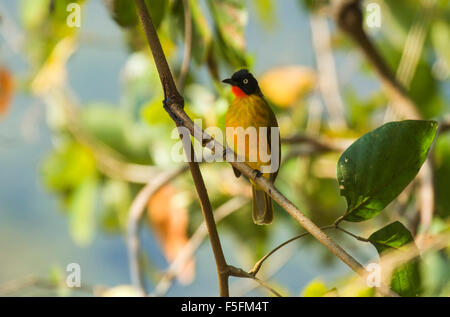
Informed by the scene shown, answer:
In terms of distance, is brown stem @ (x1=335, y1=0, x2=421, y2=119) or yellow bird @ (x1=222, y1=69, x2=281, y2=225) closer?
yellow bird @ (x1=222, y1=69, x2=281, y2=225)

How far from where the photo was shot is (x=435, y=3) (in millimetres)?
1486

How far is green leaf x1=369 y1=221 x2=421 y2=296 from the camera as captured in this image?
511 millimetres

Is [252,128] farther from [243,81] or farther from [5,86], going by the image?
[5,86]

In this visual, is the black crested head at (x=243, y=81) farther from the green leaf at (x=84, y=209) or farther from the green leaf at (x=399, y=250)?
the green leaf at (x=84, y=209)

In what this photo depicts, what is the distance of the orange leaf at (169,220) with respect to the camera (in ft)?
4.36

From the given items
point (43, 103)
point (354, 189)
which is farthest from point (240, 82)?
point (43, 103)

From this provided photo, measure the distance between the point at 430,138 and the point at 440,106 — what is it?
1.16 m

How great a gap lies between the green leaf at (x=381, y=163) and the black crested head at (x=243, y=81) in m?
0.22

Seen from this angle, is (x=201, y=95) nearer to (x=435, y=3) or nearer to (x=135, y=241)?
(x=135, y=241)

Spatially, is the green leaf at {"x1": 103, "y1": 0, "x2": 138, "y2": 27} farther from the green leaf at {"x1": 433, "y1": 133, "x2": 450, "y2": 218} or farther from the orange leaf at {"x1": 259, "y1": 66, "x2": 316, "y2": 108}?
the orange leaf at {"x1": 259, "y1": 66, "x2": 316, "y2": 108}

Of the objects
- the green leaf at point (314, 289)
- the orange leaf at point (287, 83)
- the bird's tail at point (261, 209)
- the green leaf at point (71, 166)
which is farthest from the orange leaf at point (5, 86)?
the green leaf at point (314, 289)

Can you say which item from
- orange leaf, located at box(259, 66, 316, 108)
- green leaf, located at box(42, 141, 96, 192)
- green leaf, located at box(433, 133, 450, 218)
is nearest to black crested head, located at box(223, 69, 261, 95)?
green leaf, located at box(433, 133, 450, 218)

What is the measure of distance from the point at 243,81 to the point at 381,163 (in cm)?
24

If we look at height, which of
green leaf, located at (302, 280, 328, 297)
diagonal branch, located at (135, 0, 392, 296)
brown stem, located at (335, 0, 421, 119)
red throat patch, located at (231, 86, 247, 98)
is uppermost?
brown stem, located at (335, 0, 421, 119)
